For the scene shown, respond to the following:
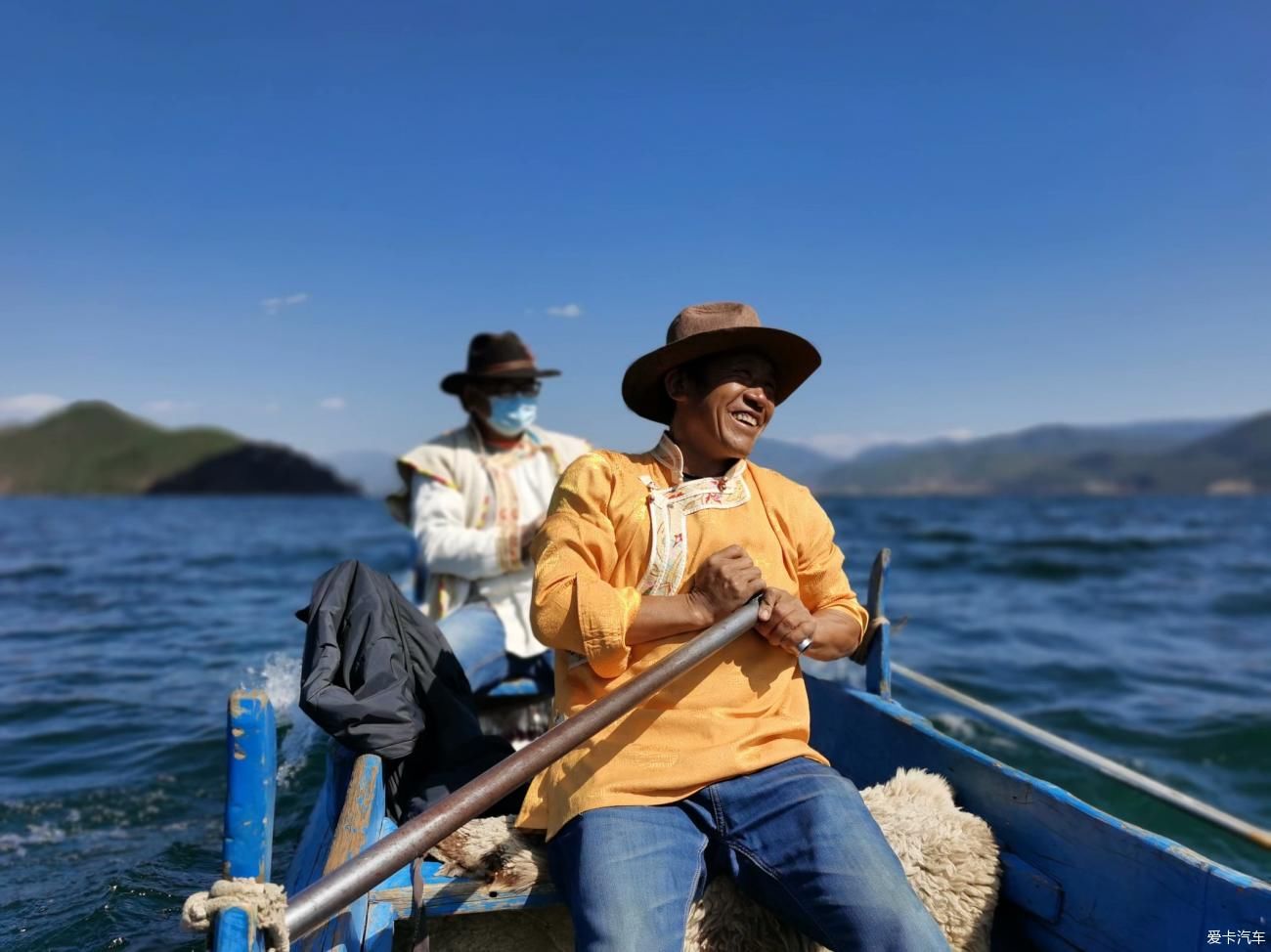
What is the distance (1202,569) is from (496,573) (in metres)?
24.6

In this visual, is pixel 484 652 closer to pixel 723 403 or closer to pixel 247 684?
pixel 247 684

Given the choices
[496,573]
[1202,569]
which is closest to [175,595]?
[496,573]

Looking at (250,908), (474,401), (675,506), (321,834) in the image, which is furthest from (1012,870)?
(474,401)

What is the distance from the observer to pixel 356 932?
2.18 metres

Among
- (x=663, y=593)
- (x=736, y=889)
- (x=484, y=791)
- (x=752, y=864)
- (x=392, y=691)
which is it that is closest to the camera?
(x=484, y=791)

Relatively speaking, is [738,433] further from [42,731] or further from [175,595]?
[175,595]

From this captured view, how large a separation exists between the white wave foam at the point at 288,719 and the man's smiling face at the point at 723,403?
9.54 ft

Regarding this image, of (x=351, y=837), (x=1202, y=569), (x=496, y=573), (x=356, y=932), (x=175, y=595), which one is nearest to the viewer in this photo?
(x=356, y=932)

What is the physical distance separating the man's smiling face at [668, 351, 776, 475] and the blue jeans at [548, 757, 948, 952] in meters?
0.89

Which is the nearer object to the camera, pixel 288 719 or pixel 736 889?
pixel 736 889

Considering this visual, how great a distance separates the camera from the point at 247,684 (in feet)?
16.2

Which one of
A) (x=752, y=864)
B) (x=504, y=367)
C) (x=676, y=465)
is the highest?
(x=504, y=367)

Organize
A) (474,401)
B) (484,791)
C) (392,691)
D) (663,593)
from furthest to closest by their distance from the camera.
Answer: (474,401)
(392,691)
(663,593)
(484,791)

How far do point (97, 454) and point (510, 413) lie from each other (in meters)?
157
